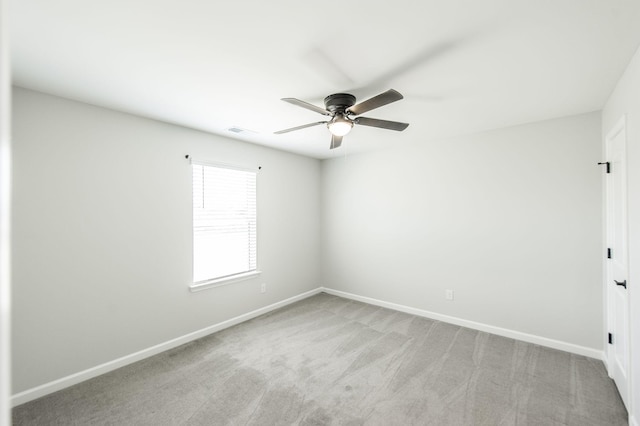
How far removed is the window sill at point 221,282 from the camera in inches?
133

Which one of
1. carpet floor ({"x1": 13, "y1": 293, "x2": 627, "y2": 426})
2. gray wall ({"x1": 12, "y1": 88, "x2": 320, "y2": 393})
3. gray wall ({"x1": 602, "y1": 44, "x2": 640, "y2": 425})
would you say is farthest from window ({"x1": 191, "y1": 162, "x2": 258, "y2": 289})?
gray wall ({"x1": 602, "y1": 44, "x2": 640, "y2": 425})

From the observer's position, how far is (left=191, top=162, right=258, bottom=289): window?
345cm

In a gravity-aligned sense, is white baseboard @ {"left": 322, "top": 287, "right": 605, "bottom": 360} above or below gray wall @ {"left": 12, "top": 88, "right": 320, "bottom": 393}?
below

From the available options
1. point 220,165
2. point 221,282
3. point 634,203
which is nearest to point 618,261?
point 634,203

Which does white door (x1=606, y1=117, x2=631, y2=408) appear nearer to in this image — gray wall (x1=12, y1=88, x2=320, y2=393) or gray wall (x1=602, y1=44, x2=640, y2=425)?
gray wall (x1=602, y1=44, x2=640, y2=425)

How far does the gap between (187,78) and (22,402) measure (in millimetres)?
2848

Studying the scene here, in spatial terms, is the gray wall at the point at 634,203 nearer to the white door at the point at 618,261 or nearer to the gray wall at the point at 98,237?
the white door at the point at 618,261

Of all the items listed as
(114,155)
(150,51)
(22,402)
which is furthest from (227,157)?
(22,402)

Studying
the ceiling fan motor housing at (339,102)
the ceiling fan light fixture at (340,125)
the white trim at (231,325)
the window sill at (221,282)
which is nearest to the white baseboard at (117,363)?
the white trim at (231,325)

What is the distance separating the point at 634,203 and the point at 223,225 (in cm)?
383

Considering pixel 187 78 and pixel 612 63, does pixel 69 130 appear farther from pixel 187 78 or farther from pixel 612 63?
pixel 612 63

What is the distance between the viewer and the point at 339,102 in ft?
7.66

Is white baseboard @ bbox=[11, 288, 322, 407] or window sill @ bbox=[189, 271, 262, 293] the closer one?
white baseboard @ bbox=[11, 288, 322, 407]

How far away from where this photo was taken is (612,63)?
1.97 meters
